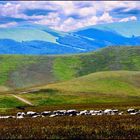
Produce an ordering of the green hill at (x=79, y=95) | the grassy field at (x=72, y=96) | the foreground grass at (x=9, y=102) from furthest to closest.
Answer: the green hill at (x=79, y=95), the grassy field at (x=72, y=96), the foreground grass at (x=9, y=102)

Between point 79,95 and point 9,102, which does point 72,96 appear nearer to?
point 79,95

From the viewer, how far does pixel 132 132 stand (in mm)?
32969

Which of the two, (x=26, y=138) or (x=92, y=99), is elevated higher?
(x=92, y=99)

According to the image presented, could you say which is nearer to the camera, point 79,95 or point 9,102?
point 9,102

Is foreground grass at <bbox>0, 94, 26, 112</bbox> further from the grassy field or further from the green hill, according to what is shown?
the green hill

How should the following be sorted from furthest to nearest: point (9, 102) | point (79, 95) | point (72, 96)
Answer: point (79, 95)
point (72, 96)
point (9, 102)

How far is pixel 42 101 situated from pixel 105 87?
199 feet

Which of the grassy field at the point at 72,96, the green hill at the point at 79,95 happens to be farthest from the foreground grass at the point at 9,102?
the green hill at the point at 79,95

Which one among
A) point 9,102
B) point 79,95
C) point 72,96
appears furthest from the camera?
point 79,95

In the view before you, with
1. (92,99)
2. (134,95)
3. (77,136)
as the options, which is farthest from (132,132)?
(134,95)

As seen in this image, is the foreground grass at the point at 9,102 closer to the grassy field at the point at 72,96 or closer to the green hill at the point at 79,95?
the grassy field at the point at 72,96

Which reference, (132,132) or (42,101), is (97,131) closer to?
(132,132)

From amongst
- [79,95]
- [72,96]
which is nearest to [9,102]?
[72,96]

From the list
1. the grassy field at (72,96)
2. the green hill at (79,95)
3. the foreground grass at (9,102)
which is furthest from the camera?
the green hill at (79,95)
